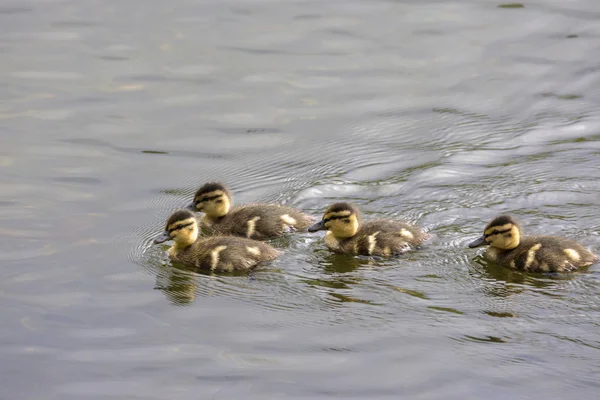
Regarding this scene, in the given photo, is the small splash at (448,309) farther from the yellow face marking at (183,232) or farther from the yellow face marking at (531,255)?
the yellow face marking at (183,232)

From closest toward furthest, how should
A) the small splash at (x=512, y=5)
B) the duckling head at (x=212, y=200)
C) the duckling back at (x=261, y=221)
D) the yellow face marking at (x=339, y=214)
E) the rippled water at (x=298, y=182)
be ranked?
the rippled water at (x=298, y=182)
the yellow face marking at (x=339, y=214)
the duckling back at (x=261, y=221)
the duckling head at (x=212, y=200)
the small splash at (x=512, y=5)

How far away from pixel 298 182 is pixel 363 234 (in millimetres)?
1066

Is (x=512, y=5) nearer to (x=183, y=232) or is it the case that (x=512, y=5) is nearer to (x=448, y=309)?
(x=183, y=232)

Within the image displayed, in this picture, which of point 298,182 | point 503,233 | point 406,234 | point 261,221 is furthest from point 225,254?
point 503,233

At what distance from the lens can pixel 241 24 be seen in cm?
949

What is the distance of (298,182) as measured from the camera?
7102 mm

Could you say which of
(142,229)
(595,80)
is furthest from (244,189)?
(595,80)

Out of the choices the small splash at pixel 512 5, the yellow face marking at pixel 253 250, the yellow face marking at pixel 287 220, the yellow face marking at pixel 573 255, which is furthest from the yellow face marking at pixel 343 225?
the small splash at pixel 512 5

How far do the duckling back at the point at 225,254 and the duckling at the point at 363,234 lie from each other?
0.37 meters

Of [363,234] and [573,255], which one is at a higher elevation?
[573,255]

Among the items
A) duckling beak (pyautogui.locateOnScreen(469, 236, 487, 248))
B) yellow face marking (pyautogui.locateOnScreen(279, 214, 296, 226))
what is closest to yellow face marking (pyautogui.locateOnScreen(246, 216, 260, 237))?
yellow face marking (pyautogui.locateOnScreen(279, 214, 296, 226))

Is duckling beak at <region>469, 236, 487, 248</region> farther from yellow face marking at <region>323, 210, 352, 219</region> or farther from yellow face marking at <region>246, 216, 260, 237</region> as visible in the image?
yellow face marking at <region>246, 216, 260, 237</region>

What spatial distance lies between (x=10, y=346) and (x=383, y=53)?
490cm

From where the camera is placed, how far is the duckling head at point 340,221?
6.16 meters
